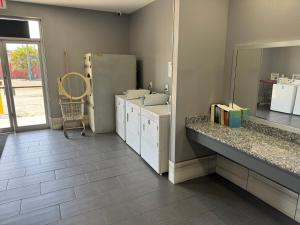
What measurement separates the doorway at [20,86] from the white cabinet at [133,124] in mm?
2315

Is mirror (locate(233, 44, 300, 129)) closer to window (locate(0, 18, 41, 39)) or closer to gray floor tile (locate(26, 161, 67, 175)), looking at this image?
gray floor tile (locate(26, 161, 67, 175))

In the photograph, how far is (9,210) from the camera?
2154 mm

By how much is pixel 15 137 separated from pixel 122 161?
256 centimetres

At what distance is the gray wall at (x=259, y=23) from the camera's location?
193 cm

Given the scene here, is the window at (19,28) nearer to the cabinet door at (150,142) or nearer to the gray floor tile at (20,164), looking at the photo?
the gray floor tile at (20,164)

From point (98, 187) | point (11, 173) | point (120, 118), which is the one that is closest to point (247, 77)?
point (98, 187)

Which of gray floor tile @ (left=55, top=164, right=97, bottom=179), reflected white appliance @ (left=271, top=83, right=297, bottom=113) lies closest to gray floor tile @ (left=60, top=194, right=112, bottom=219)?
gray floor tile @ (left=55, top=164, right=97, bottom=179)

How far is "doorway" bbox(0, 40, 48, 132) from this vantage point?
4.34 metres

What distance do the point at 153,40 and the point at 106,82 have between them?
4.24ft

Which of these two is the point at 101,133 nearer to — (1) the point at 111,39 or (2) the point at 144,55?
(2) the point at 144,55

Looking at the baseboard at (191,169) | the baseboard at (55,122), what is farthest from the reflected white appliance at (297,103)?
the baseboard at (55,122)

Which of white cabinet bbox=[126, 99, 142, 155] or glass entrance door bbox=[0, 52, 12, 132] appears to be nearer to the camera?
white cabinet bbox=[126, 99, 142, 155]

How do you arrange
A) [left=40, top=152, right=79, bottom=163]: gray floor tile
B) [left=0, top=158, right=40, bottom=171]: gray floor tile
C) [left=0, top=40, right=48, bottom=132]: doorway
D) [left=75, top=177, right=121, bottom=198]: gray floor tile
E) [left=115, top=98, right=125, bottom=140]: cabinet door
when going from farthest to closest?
[left=0, top=40, right=48, bottom=132]: doorway, [left=115, top=98, right=125, bottom=140]: cabinet door, [left=40, top=152, right=79, bottom=163]: gray floor tile, [left=0, top=158, right=40, bottom=171]: gray floor tile, [left=75, top=177, right=121, bottom=198]: gray floor tile

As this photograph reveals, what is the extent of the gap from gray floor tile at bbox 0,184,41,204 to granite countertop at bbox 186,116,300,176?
2.00 metres
